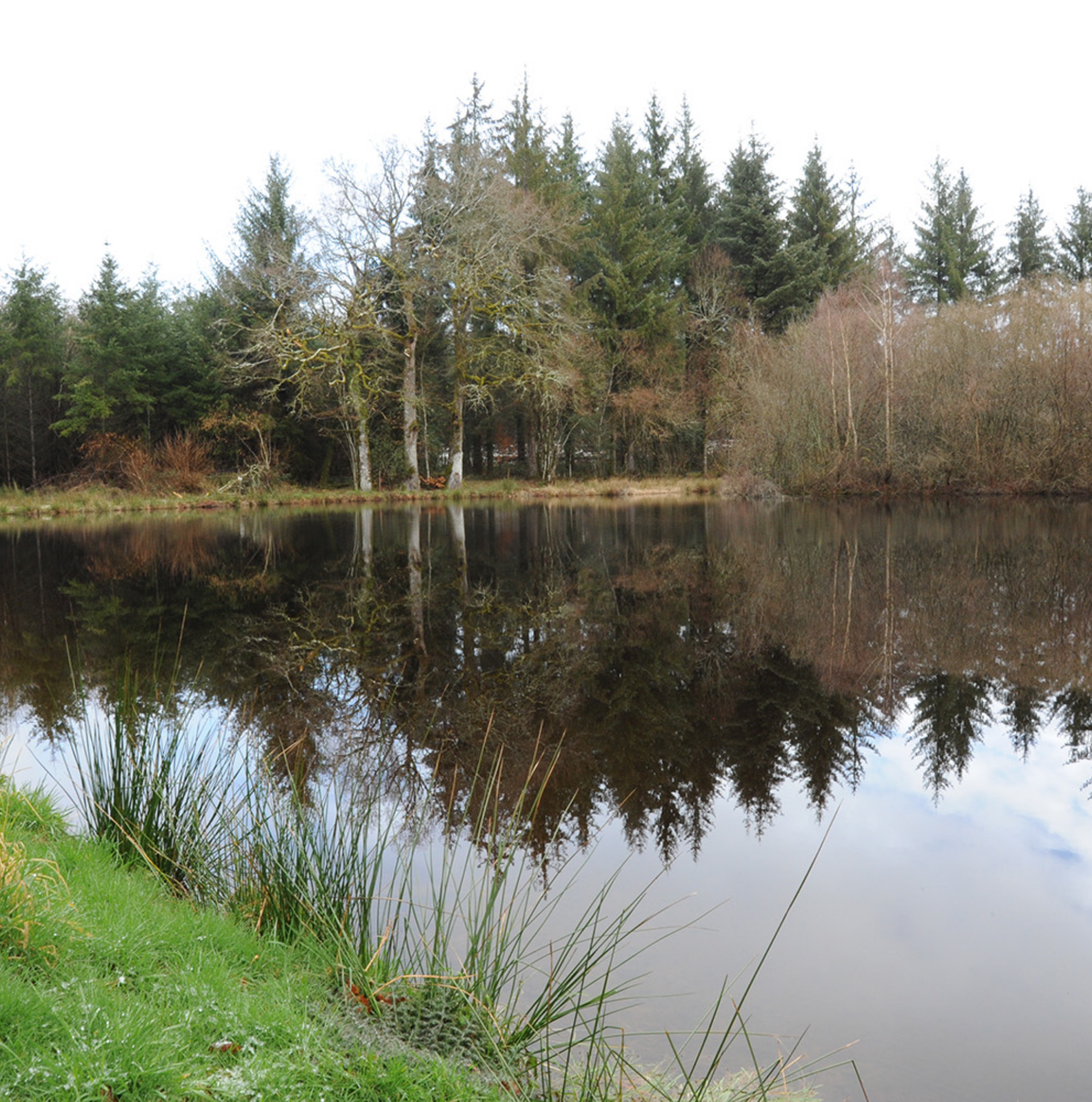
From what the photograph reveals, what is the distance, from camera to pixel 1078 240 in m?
40.8

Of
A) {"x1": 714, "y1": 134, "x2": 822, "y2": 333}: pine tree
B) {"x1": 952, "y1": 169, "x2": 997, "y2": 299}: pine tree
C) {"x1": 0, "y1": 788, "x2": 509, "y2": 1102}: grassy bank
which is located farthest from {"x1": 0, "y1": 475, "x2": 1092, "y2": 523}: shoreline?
{"x1": 0, "y1": 788, "x2": 509, "y2": 1102}: grassy bank

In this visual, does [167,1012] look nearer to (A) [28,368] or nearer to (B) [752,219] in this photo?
(A) [28,368]

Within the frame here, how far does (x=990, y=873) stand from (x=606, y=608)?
5.92m

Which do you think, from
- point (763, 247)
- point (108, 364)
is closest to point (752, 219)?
point (763, 247)

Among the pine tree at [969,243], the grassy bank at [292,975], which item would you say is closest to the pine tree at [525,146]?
the pine tree at [969,243]

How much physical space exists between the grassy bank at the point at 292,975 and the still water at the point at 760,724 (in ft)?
0.95

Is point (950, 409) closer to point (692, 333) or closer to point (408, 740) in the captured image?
point (692, 333)

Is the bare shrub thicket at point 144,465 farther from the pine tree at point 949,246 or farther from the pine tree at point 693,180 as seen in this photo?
the pine tree at point 949,246

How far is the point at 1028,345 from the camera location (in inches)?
883

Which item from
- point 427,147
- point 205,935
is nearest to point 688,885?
point 205,935

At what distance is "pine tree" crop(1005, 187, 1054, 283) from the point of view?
4172 centimetres

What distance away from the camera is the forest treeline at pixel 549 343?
23.7 metres

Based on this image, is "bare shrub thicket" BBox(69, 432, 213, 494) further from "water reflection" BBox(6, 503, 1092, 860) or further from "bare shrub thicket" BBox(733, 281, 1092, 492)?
"bare shrub thicket" BBox(733, 281, 1092, 492)

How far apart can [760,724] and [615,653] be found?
6.85 ft
